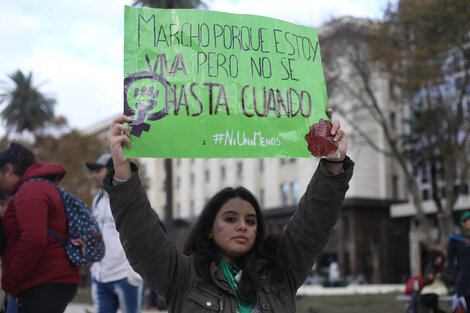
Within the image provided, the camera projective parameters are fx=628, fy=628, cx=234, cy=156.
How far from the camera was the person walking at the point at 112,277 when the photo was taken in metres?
5.65

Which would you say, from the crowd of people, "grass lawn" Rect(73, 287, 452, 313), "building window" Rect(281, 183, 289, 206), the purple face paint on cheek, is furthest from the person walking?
"building window" Rect(281, 183, 289, 206)

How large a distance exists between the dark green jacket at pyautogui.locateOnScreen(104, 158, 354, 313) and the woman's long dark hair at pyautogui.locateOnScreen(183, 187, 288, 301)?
0.05m

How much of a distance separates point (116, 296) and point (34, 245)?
1.97 m

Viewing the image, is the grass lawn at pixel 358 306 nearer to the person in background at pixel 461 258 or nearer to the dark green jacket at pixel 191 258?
the person in background at pixel 461 258

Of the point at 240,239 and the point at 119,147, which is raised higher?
the point at 119,147

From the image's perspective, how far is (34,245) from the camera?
13.1ft

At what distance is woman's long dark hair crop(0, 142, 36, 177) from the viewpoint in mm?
4344

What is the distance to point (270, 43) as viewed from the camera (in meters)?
3.27

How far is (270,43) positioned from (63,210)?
→ 1.96 metres

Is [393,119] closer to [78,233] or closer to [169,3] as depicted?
[169,3]

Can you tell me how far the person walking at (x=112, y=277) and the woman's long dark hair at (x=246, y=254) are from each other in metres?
2.50

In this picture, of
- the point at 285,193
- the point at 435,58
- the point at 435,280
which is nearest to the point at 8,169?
the point at 435,280

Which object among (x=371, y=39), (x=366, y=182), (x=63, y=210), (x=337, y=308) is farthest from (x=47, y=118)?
(x=63, y=210)

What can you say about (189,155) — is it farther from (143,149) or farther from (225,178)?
(225,178)
